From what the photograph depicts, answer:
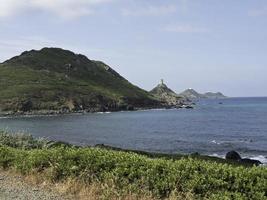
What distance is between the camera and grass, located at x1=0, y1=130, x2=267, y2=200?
11.1 metres

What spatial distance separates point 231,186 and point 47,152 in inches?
277

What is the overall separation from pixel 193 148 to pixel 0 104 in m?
123

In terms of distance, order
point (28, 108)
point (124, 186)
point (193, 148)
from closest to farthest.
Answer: point (124, 186) → point (193, 148) → point (28, 108)

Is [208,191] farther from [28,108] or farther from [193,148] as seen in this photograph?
[28,108]

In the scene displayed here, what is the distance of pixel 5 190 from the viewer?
1421 centimetres

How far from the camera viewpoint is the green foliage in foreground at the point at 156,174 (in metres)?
11.1

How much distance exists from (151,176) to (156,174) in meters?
0.15

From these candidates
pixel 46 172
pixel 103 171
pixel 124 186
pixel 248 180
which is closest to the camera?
pixel 248 180

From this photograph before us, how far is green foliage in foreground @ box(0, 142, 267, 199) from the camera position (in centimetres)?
1107

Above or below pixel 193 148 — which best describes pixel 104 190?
above

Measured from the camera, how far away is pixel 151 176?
40.1 ft

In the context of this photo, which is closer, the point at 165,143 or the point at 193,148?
the point at 193,148

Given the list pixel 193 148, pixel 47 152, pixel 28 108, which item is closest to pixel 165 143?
pixel 193 148

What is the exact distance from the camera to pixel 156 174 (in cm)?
1217
